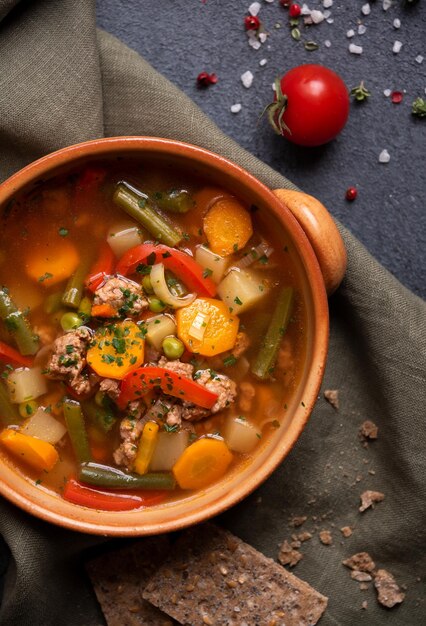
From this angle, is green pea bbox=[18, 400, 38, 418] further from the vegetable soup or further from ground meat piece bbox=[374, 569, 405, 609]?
ground meat piece bbox=[374, 569, 405, 609]

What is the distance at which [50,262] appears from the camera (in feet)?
12.8

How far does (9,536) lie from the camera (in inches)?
163

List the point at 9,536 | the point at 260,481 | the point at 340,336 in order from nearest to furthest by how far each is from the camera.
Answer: the point at 260,481 < the point at 9,536 < the point at 340,336

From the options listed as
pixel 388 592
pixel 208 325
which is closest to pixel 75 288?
pixel 208 325

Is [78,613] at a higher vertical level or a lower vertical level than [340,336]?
lower

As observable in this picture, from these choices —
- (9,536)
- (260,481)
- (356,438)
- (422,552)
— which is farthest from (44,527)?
(422,552)

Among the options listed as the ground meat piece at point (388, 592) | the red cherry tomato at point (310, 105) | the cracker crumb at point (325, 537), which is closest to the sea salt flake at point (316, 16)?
the red cherry tomato at point (310, 105)

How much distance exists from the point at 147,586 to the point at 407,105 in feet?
10.7

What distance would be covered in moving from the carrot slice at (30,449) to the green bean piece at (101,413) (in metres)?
0.26

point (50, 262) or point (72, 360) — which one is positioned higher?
point (50, 262)

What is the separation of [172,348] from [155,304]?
0.25 metres

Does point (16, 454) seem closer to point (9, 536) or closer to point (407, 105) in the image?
point (9, 536)

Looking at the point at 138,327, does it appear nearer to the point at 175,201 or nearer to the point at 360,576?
the point at 175,201

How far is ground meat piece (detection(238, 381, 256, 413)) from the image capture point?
3992 mm
